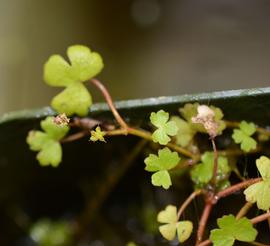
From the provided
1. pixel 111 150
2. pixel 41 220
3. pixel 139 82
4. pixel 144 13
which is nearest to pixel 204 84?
pixel 139 82

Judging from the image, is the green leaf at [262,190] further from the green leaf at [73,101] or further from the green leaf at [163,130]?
the green leaf at [73,101]

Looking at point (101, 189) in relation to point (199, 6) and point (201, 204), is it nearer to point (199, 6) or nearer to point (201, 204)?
point (201, 204)

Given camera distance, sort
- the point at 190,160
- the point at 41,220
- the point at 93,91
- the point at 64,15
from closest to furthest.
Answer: the point at 190,160
the point at 41,220
the point at 93,91
the point at 64,15

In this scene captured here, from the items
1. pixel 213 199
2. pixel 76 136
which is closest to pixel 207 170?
pixel 213 199

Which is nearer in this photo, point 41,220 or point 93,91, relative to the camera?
point 41,220

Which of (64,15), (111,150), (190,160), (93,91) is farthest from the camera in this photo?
(64,15)

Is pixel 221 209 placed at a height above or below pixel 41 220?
above

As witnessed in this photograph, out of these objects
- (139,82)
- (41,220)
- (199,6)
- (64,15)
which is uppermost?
(64,15)
